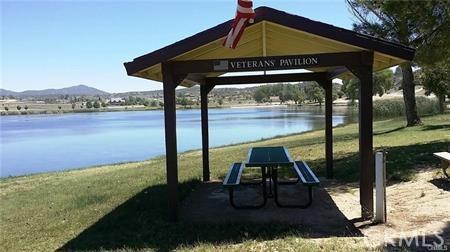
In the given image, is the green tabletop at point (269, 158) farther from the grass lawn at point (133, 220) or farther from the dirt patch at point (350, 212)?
the grass lawn at point (133, 220)

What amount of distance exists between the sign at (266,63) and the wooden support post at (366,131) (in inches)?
25.6

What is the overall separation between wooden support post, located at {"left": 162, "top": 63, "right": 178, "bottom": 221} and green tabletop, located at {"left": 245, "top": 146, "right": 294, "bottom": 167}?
3.69 feet

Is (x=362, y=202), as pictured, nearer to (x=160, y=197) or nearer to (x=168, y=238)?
(x=168, y=238)

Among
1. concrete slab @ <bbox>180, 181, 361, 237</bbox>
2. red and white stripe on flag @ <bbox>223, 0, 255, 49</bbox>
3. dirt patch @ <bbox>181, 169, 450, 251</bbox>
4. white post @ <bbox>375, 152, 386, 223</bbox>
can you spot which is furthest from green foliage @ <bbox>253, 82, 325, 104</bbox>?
red and white stripe on flag @ <bbox>223, 0, 255, 49</bbox>

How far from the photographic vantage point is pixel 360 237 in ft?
18.6

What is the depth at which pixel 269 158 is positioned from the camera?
299 inches

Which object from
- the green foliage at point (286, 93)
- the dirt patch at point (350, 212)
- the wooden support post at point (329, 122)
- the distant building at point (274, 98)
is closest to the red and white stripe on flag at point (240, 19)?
the dirt patch at point (350, 212)

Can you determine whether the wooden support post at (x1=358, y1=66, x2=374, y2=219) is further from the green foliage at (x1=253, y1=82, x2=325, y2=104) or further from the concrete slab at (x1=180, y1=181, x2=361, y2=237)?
the green foliage at (x1=253, y1=82, x2=325, y2=104)

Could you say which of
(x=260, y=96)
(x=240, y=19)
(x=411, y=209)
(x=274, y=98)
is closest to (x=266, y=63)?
(x=240, y=19)

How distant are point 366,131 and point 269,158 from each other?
1.72 metres

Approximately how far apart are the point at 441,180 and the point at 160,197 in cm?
498

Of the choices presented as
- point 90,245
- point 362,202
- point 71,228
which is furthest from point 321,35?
point 71,228

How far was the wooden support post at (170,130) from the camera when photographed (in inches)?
269

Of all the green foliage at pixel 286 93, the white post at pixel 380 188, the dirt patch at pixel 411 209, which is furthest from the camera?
the green foliage at pixel 286 93
